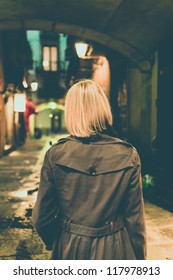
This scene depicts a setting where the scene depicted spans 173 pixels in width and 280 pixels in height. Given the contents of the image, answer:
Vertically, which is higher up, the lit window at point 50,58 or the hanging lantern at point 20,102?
the lit window at point 50,58

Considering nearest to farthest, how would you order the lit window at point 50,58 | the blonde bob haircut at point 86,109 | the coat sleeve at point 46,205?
the blonde bob haircut at point 86,109 → the coat sleeve at point 46,205 → the lit window at point 50,58

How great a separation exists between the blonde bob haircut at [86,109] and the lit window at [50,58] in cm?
3873

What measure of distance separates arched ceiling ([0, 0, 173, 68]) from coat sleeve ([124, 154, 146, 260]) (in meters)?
5.01

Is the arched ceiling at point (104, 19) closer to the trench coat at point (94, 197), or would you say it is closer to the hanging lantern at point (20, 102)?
the trench coat at point (94, 197)

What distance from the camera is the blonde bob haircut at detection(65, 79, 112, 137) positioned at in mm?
2090

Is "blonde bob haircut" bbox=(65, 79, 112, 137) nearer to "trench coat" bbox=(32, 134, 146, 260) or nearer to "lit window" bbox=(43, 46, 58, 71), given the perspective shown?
"trench coat" bbox=(32, 134, 146, 260)

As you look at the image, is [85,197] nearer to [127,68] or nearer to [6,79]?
[127,68]

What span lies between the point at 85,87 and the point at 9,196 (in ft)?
23.1

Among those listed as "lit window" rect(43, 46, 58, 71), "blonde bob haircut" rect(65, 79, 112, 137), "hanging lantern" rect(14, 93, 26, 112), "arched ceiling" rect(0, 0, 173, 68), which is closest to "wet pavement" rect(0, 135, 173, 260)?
"blonde bob haircut" rect(65, 79, 112, 137)

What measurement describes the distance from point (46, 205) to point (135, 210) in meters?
0.61

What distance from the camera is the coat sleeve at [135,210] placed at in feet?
7.16

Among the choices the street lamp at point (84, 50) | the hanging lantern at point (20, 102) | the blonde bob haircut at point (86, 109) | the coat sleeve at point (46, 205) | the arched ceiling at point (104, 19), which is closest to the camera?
the blonde bob haircut at point (86, 109)

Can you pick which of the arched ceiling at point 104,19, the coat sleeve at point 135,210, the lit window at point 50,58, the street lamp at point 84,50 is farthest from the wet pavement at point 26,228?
the lit window at point 50,58

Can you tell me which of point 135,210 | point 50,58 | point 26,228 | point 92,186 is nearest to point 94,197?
point 92,186
